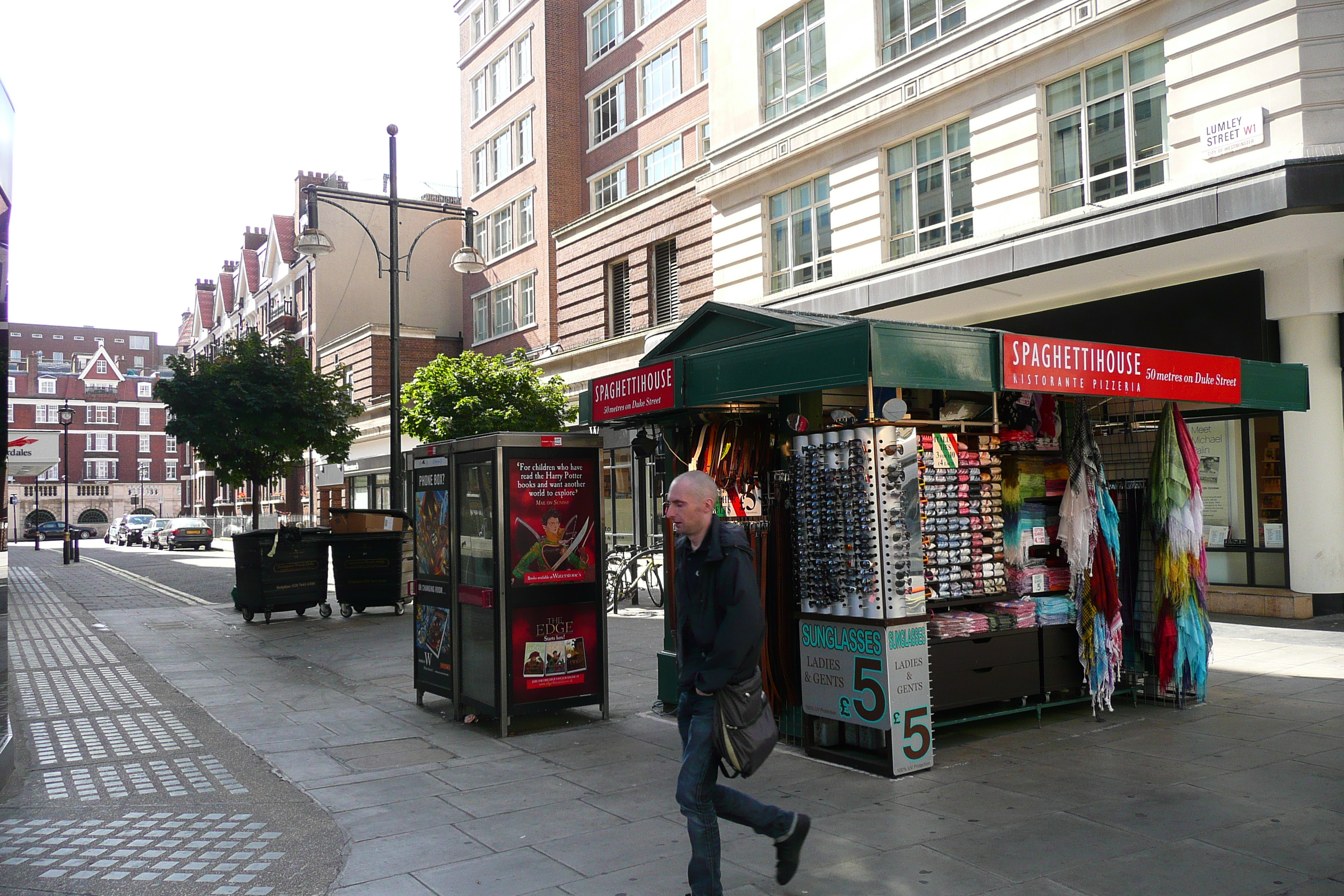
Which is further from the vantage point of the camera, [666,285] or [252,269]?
[252,269]

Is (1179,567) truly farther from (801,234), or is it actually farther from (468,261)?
(468,261)

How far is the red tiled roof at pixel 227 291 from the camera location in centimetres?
7194

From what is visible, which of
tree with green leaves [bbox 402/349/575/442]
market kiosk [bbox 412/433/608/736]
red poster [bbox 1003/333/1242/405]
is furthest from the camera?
tree with green leaves [bbox 402/349/575/442]

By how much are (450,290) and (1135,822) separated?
41850 mm

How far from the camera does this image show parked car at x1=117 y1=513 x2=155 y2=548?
56.2 meters

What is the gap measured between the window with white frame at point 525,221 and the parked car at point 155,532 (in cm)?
Result: 2773

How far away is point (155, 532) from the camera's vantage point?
51.3 m

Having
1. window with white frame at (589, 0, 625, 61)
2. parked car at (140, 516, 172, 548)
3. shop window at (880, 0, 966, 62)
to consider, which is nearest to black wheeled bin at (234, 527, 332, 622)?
shop window at (880, 0, 966, 62)

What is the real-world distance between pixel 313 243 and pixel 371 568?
643 cm

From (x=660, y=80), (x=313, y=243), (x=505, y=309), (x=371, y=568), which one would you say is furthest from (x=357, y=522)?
(x=505, y=309)

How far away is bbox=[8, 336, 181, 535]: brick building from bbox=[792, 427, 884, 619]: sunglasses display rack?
10072cm

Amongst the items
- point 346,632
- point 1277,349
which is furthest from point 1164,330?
point 346,632

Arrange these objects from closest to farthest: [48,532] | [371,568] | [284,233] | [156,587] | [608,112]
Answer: [371,568], [156,587], [608,112], [284,233], [48,532]

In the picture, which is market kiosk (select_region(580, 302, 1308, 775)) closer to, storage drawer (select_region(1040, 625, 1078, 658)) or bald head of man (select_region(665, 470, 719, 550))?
storage drawer (select_region(1040, 625, 1078, 658))
